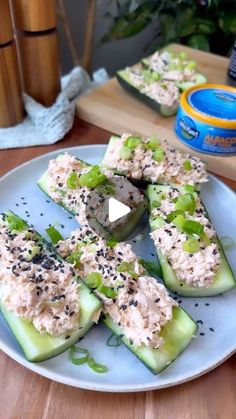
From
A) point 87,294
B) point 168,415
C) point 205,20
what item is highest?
point 205,20

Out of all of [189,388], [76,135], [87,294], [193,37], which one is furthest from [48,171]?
[193,37]

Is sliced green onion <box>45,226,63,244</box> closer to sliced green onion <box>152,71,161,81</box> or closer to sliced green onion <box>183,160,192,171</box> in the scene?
sliced green onion <box>183,160,192,171</box>

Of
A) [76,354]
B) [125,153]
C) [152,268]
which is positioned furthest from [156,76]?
[76,354]

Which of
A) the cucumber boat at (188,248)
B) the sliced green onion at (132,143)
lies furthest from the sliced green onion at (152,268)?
the sliced green onion at (132,143)

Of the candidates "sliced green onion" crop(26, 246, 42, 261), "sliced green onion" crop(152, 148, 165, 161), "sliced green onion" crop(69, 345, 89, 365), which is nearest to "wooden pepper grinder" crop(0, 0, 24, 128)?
"sliced green onion" crop(152, 148, 165, 161)

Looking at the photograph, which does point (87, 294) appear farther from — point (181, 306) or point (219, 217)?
point (219, 217)
